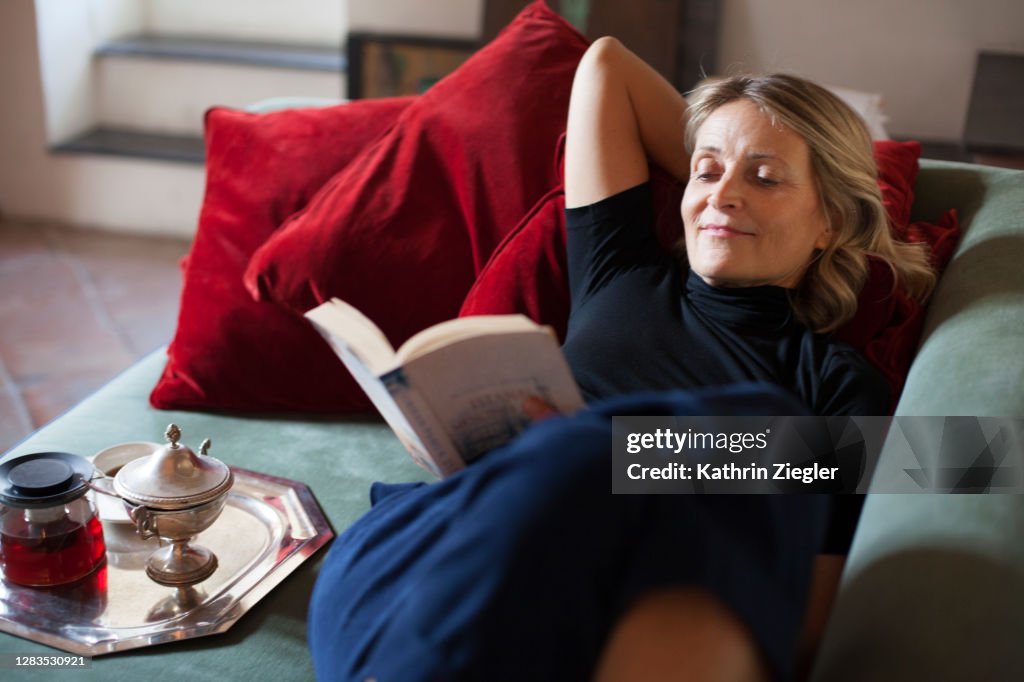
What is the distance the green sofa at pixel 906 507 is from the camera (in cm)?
93

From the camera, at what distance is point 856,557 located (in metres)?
1.05

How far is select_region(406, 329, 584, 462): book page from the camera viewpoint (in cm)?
110

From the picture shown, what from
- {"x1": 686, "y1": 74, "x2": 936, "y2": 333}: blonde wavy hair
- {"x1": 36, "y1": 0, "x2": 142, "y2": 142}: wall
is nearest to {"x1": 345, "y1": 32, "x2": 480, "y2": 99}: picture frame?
{"x1": 36, "y1": 0, "x2": 142, "y2": 142}: wall

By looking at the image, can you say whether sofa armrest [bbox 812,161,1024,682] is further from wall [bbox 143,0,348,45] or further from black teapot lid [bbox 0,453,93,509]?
wall [bbox 143,0,348,45]

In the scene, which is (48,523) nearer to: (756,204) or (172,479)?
(172,479)

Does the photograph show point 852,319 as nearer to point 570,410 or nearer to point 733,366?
point 733,366

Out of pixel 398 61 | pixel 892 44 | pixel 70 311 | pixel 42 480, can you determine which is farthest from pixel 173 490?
pixel 892 44

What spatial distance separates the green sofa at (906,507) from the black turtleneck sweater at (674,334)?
4.1 inches

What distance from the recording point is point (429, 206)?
1831 mm

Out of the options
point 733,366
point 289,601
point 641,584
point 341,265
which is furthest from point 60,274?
point 641,584

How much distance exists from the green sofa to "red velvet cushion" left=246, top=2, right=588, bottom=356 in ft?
0.79

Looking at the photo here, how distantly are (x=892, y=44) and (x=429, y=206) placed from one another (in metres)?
1.99

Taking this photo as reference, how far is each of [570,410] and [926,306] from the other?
2.20 ft

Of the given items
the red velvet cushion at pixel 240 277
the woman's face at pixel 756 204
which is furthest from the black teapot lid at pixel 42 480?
the woman's face at pixel 756 204
